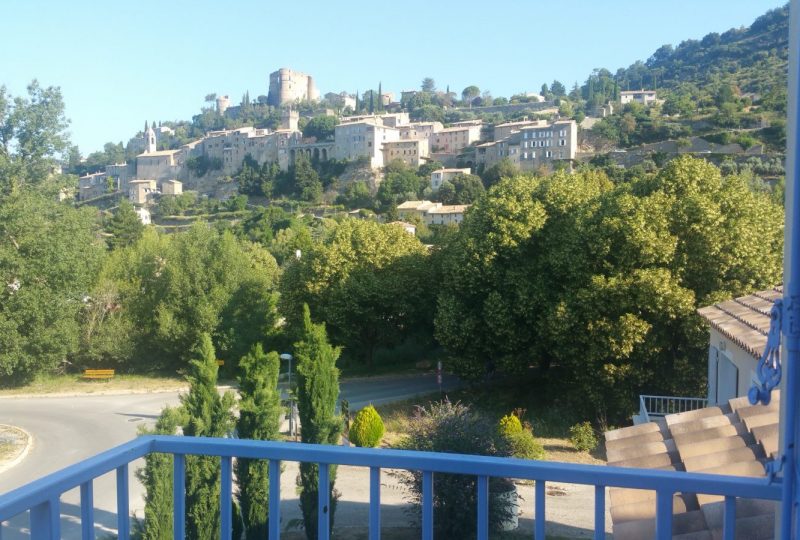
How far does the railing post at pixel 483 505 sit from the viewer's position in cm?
204

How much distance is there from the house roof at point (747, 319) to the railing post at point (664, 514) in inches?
215

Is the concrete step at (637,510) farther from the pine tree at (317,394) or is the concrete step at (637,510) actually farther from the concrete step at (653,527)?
the pine tree at (317,394)

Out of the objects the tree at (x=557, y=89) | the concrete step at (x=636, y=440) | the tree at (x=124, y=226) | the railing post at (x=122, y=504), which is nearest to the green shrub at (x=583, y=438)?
the concrete step at (x=636, y=440)

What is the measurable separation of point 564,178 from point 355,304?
701 cm

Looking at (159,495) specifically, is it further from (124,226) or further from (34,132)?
(124,226)

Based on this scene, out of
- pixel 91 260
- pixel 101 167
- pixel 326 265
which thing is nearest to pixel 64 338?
pixel 91 260

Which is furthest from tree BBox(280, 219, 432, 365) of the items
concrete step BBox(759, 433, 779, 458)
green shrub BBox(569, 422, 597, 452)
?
concrete step BBox(759, 433, 779, 458)

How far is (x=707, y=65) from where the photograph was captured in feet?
361

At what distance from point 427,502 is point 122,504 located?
1.00 meters

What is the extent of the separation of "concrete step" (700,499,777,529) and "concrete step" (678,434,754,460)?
1.34 metres

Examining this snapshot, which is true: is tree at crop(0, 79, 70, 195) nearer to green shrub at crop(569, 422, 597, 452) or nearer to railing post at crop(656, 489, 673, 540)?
green shrub at crop(569, 422, 597, 452)

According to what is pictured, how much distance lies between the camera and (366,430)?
1418 centimetres

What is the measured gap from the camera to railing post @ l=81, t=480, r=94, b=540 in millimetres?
2121

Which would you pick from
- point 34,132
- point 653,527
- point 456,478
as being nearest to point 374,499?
point 653,527
